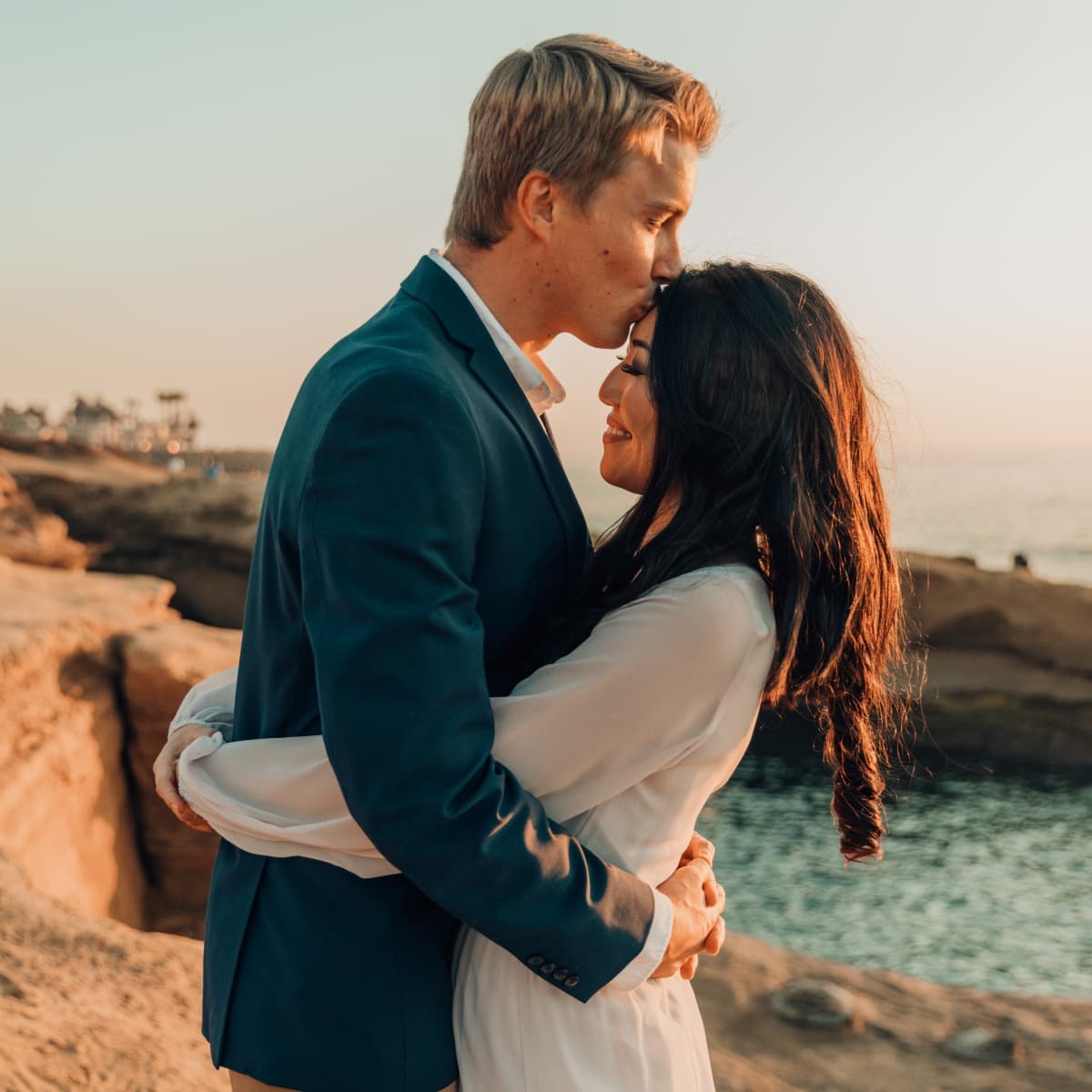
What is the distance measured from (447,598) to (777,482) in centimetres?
59

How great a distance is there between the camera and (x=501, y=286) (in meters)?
1.89

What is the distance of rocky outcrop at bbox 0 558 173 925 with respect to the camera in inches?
232

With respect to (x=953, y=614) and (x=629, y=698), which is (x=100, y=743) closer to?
(x=629, y=698)

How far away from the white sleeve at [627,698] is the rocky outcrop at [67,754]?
4.57 meters

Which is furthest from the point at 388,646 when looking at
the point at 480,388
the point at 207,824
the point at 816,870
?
the point at 816,870

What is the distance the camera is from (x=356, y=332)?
1.62 m

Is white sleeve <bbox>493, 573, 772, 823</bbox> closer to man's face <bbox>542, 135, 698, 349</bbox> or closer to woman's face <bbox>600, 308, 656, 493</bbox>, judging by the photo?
woman's face <bbox>600, 308, 656, 493</bbox>

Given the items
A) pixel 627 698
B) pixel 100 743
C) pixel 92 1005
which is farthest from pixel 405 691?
pixel 100 743

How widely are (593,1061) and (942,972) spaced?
9275mm

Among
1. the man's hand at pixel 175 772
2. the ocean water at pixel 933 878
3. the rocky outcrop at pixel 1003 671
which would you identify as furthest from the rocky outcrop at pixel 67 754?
the rocky outcrop at pixel 1003 671

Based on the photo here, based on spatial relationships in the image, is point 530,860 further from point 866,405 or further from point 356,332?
point 866,405

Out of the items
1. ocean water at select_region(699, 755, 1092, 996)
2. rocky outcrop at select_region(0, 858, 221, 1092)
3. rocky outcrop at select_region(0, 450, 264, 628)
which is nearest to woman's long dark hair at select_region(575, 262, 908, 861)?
rocky outcrop at select_region(0, 858, 221, 1092)

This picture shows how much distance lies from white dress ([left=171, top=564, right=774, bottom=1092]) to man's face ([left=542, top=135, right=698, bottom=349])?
505 mm

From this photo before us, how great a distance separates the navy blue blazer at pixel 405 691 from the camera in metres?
1.35
